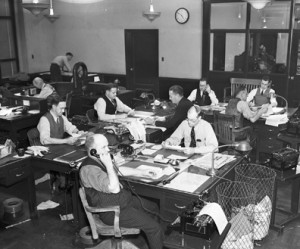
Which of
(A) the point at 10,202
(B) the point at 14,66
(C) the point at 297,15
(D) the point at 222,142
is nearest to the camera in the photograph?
(A) the point at 10,202

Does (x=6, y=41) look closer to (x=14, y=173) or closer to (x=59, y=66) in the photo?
(x=59, y=66)

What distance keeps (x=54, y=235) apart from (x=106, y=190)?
1339mm

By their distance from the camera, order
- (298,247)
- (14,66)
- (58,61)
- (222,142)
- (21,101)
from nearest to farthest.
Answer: (298,247), (222,142), (21,101), (58,61), (14,66)

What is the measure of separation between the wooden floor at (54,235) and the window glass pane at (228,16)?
5.89 m

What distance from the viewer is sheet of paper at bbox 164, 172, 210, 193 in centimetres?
337

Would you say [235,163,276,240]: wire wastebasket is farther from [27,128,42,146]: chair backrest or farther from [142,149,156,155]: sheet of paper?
[27,128,42,146]: chair backrest

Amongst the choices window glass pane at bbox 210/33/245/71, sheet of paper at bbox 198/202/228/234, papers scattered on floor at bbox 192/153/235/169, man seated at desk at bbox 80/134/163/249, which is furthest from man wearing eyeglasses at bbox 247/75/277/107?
sheet of paper at bbox 198/202/228/234

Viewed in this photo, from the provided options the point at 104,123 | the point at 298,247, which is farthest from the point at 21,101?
the point at 298,247

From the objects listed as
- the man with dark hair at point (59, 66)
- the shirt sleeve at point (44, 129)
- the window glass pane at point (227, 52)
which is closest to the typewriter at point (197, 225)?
the shirt sleeve at point (44, 129)

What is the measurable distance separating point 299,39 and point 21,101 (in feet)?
20.2

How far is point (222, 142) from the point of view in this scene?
18.8ft

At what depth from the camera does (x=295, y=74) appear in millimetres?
9148

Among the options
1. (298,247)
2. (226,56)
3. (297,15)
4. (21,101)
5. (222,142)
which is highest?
(297,15)

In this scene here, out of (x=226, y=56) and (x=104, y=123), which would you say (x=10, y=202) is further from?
(x=226, y=56)
